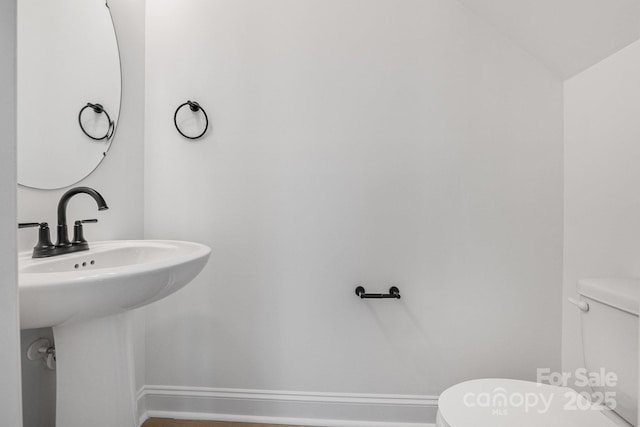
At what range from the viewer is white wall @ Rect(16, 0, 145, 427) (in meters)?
1.19

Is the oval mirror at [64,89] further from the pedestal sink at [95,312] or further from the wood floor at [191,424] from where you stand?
the wood floor at [191,424]

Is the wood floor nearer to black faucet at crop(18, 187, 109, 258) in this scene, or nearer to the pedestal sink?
the pedestal sink

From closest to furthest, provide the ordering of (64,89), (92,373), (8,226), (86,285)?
(8,226), (86,285), (92,373), (64,89)

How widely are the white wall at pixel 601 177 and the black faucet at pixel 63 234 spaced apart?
1.75 m

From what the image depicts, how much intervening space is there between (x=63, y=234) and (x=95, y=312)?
0.42m

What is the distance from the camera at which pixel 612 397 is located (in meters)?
0.88

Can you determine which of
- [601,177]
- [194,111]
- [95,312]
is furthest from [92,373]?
[601,177]

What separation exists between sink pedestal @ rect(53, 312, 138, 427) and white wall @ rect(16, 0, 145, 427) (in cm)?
45

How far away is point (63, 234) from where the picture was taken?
955 mm

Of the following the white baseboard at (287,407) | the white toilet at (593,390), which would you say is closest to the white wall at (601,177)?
the white toilet at (593,390)

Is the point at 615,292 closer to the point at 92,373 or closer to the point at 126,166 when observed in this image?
the point at 92,373

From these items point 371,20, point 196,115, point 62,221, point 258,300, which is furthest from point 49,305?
point 371,20

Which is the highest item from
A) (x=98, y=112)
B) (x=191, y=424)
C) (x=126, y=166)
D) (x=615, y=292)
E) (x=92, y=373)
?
(x=98, y=112)

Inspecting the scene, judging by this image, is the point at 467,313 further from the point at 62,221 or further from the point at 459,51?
the point at 62,221
